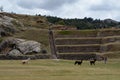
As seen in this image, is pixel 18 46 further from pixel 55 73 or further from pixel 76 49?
pixel 55 73

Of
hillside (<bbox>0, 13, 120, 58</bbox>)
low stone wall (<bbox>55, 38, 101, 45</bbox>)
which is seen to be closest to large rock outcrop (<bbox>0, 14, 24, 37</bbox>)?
hillside (<bbox>0, 13, 120, 58</bbox>)

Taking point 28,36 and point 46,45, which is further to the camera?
point 28,36

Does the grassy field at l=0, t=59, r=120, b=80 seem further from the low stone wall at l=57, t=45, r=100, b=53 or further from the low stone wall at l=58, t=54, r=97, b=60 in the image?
the low stone wall at l=57, t=45, r=100, b=53

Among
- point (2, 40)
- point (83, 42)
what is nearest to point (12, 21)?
point (2, 40)

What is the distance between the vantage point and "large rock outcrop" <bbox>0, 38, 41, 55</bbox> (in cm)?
8638

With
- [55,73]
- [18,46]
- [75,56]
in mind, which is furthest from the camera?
[18,46]

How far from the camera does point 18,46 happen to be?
87375mm

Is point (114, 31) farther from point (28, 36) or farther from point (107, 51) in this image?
point (28, 36)

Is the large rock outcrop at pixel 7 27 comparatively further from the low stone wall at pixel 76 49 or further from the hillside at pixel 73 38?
the low stone wall at pixel 76 49

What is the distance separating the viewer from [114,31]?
104 metres

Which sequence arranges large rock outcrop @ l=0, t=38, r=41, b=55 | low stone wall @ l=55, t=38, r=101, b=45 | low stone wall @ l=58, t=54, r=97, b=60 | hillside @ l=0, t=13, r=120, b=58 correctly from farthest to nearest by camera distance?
low stone wall @ l=55, t=38, r=101, b=45, hillside @ l=0, t=13, r=120, b=58, large rock outcrop @ l=0, t=38, r=41, b=55, low stone wall @ l=58, t=54, r=97, b=60

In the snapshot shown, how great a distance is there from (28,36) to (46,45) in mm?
8483

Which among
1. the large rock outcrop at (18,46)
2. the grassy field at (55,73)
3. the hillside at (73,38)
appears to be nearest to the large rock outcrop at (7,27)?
the hillside at (73,38)

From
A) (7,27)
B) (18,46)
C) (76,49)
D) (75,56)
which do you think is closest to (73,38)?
(76,49)
